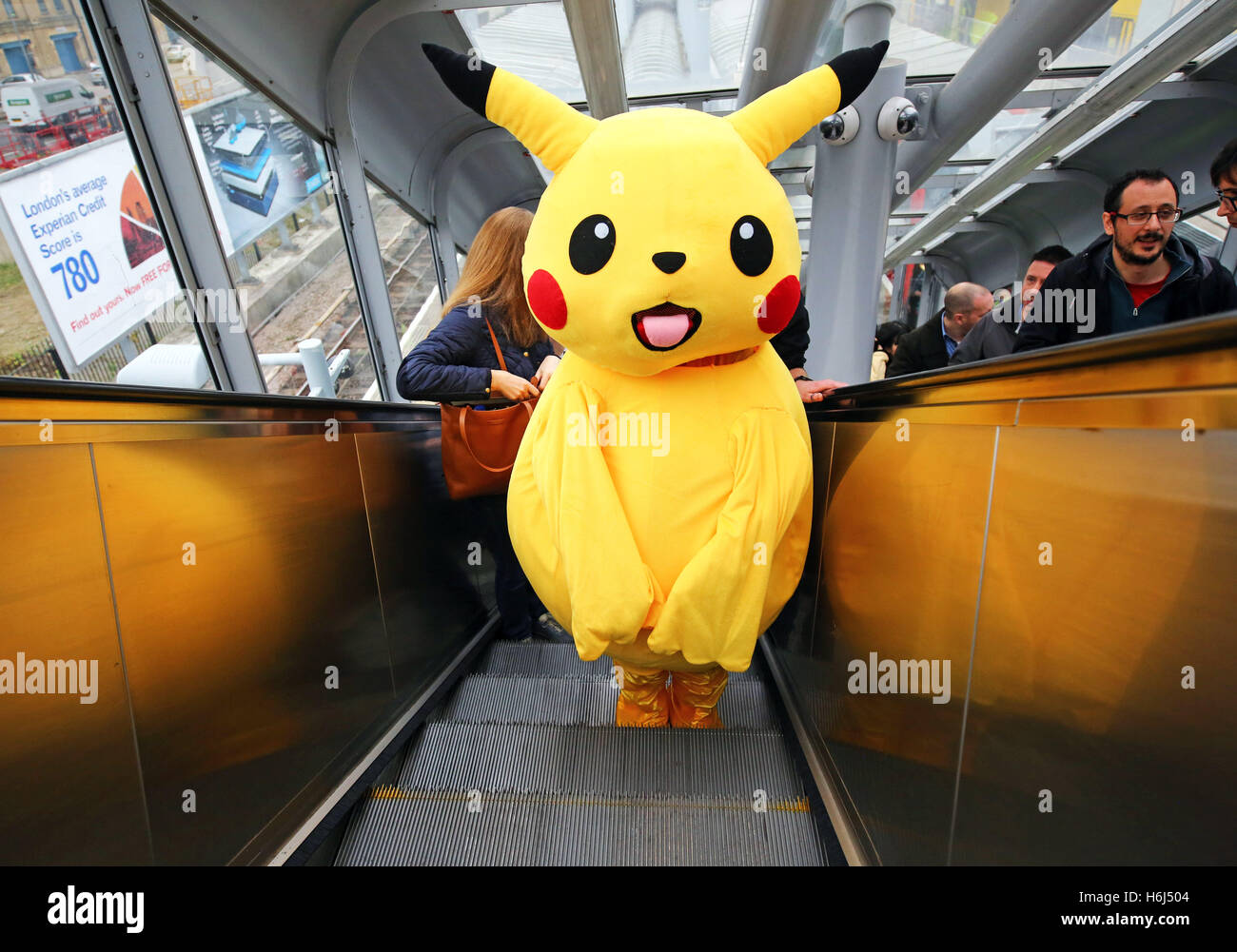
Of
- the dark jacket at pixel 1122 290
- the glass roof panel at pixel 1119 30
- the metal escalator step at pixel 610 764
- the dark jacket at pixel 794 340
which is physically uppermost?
the glass roof panel at pixel 1119 30

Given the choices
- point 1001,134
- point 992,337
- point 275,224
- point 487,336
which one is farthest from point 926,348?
point 1001,134

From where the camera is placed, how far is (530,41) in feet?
18.2

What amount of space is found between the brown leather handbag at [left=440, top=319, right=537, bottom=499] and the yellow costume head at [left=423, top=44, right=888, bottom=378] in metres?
1.10

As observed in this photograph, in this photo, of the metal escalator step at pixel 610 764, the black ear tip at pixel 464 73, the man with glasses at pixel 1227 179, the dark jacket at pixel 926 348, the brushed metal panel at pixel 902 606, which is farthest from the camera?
the dark jacket at pixel 926 348

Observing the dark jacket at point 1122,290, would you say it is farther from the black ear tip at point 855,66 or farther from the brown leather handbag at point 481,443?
the brown leather handbag at point 481,443

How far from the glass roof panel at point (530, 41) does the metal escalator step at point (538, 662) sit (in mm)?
4229

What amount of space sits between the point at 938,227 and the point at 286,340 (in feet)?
30.6

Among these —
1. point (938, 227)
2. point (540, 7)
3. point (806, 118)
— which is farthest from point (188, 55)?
point (938, 227)

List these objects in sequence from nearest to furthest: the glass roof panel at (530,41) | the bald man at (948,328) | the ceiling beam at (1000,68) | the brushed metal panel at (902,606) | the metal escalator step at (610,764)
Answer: the brushed metal panel at (902,606) → the metal escalator step at (610,764) → the ceiling beam at (1000,68) → the bald man at (948,328) → the glass roof panel at (530,41)

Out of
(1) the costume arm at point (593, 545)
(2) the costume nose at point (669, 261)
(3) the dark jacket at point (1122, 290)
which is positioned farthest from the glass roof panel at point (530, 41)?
(1) the costume arm at point (593, 545)

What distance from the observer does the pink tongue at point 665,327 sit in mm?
1692

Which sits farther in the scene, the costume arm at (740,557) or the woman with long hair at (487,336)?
the woman with long hair at (487,336)
